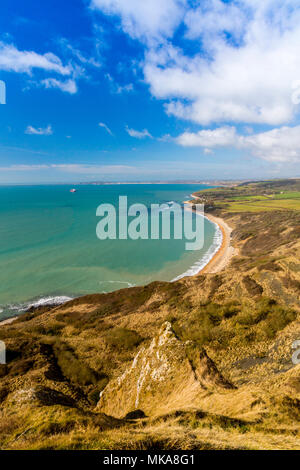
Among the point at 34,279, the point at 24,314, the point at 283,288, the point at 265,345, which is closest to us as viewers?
the point at 265,345

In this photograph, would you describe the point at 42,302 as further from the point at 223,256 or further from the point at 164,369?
the point at 223,256

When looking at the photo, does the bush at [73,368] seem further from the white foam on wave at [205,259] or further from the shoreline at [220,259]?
the white foam on wave at [205,259]

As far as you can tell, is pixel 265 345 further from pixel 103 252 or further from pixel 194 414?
pixel 103 252

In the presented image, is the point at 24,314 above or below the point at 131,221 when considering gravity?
below

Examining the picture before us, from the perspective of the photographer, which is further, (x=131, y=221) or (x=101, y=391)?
(x=131, y=221)

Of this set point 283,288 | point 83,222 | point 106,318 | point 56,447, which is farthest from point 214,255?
point 83,222

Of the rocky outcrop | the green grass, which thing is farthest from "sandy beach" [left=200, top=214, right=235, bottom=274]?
the green grass
